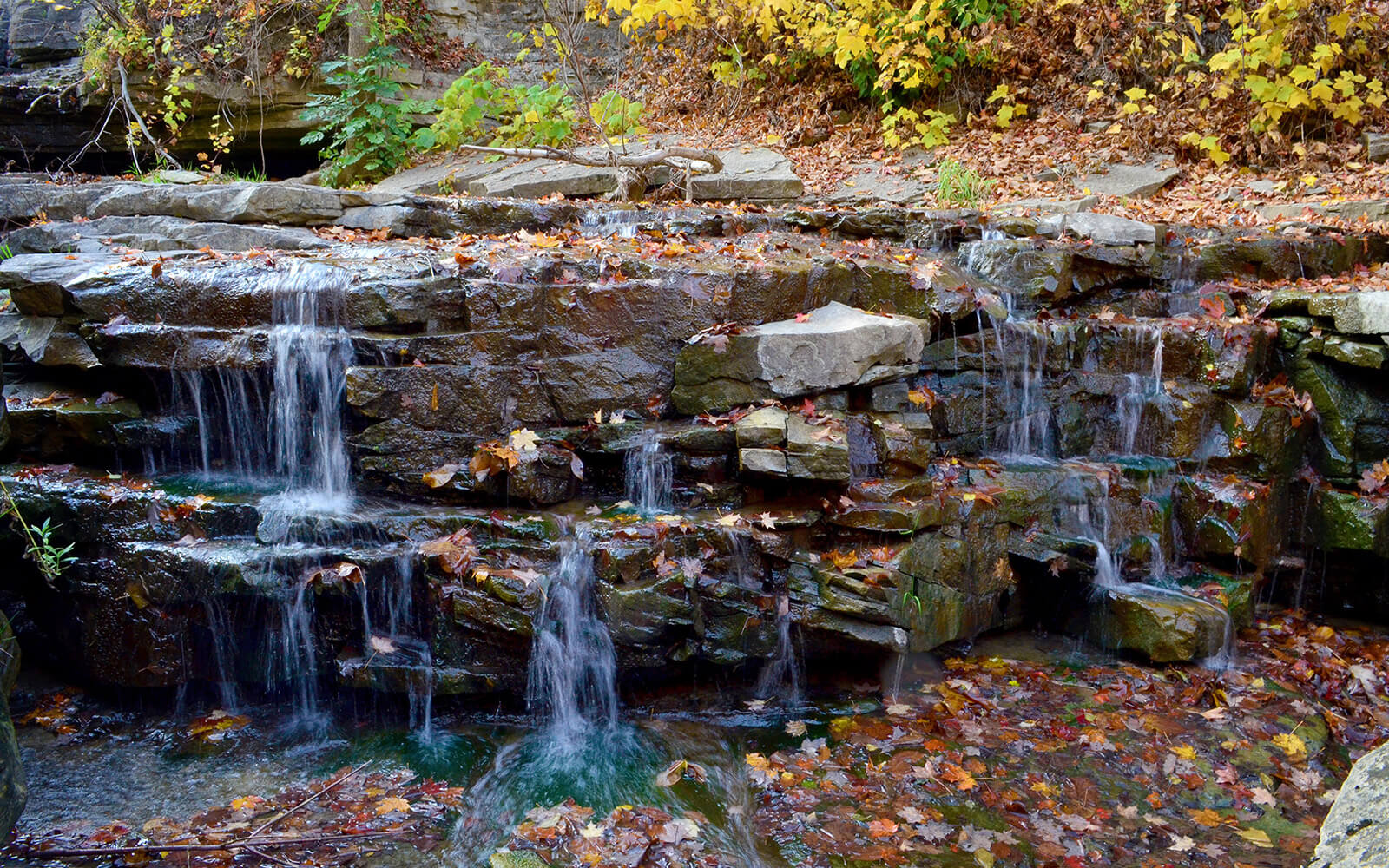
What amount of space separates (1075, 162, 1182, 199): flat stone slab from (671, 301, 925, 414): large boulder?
5249 mm

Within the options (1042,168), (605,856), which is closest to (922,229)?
(1042,168)

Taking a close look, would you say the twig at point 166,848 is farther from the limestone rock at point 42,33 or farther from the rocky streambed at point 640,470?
the limestone rock at point 42,33

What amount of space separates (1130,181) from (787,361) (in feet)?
20.8

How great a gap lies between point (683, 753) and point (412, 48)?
11.9 m

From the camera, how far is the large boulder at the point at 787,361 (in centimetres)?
527

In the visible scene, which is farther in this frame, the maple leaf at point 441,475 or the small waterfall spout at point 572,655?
the maple leaf at point 441,475

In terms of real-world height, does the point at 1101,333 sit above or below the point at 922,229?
below

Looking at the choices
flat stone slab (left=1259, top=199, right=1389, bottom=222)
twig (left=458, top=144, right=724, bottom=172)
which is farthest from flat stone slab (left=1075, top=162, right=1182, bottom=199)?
twig (left=458, top=144, right=724, bottom=172)

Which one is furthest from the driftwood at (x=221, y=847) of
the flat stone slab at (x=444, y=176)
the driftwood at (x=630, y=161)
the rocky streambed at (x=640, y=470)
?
the flat stone slab at (x=444, y=176)

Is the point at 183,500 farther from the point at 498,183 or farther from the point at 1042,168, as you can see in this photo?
the point at 1042,168

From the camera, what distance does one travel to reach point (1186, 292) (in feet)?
23.5

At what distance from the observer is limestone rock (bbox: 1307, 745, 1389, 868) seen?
1.48 meters

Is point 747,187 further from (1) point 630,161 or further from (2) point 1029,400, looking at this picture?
(2) point 1029,400

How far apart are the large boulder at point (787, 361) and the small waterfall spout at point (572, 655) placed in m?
1.22
